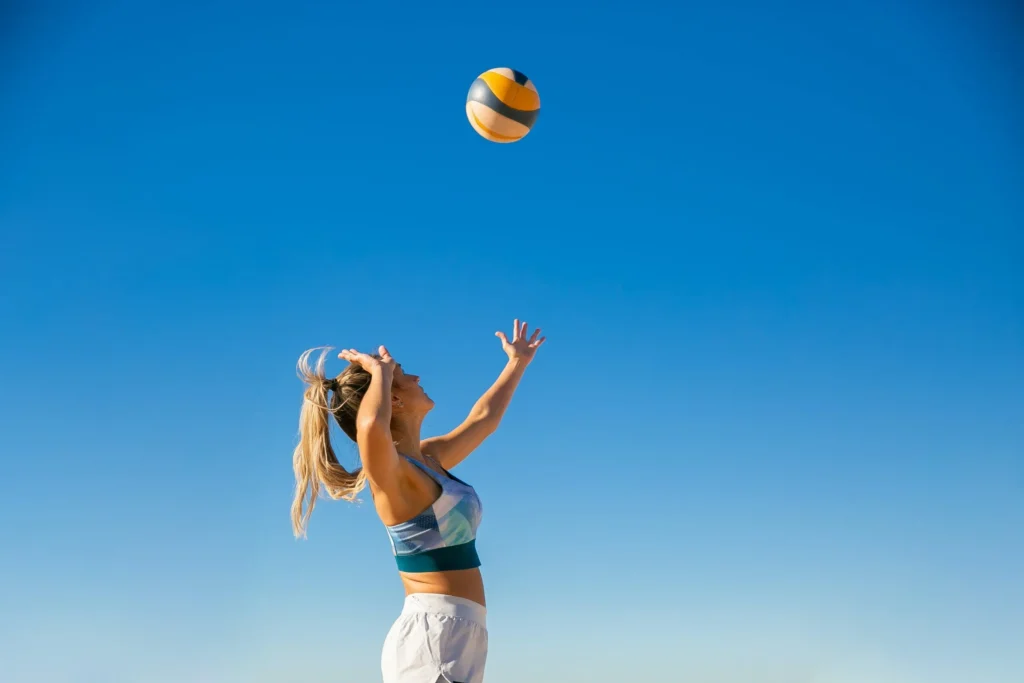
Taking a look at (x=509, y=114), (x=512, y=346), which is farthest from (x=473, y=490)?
(x=509, y=114)

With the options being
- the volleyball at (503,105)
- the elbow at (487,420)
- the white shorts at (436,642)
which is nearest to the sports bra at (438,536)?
the white shorts at (436,642)

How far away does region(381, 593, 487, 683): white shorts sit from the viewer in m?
4.94

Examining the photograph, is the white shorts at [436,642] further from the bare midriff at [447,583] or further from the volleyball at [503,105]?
the volleyball at [503,105]

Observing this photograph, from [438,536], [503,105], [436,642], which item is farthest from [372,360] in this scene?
[503,105]

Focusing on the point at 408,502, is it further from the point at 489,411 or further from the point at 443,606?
the point at 489,411

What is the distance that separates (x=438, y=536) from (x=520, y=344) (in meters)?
2.40

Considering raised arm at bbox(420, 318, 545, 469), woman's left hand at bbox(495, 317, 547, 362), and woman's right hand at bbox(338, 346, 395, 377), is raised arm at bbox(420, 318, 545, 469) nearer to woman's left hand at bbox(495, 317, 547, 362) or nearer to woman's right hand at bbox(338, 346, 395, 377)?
woman's left hand at bbox(495, 317, 547, 362)

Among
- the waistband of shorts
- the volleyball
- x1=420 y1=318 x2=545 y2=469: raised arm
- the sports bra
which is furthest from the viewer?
the volleyball

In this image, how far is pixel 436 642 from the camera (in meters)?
4.96

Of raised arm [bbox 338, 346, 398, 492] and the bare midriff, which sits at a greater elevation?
raised arm [bbox 338, 346, 398, 492]

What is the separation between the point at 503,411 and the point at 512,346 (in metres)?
0.63

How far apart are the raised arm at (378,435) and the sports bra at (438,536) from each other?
0.99 ft

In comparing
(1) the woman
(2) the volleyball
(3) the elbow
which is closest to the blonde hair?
(1) the woman

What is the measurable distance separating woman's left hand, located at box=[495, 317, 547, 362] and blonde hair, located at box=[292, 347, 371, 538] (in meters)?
1.82
